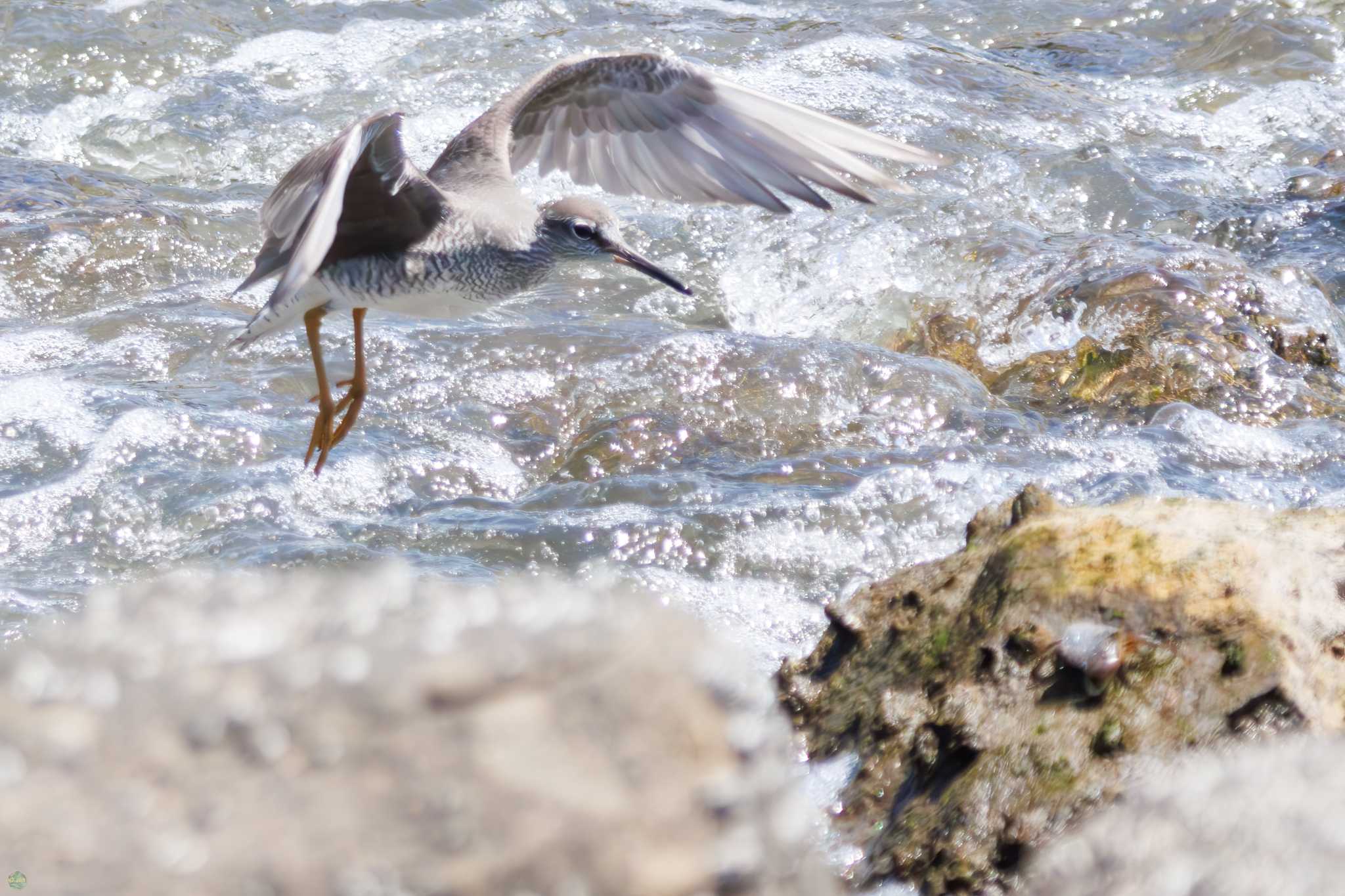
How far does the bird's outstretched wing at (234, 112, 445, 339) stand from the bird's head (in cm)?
Result: 41

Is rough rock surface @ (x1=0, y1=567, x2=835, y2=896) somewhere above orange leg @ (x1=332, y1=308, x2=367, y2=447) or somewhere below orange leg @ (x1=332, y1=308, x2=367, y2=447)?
above

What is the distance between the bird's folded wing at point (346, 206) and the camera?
3.38 m

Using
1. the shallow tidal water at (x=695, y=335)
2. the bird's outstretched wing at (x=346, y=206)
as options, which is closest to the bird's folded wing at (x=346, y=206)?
the bird's outstretched wing at (x=346, y=206)

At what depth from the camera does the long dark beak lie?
4797 millimetres

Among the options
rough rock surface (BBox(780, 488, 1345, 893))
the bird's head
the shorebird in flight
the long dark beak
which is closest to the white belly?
the shorebird in flight

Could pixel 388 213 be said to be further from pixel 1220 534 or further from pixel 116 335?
pixel 1220 534

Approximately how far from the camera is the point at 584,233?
5070 millimetres

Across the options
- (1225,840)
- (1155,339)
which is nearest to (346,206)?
(1155,339)

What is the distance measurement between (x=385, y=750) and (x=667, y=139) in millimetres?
4094

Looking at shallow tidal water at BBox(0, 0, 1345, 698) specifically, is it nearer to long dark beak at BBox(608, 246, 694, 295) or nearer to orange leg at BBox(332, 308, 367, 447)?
orange leg at BBox(332, 308, 367, 447)

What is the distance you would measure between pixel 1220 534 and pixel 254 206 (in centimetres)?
639

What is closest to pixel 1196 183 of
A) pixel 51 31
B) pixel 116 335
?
pixel 116 335

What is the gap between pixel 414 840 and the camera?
109 cm

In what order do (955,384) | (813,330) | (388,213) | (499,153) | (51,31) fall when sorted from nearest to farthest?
(388,213) → (499,153) → (955,384) → (813,330) → (51,31)
